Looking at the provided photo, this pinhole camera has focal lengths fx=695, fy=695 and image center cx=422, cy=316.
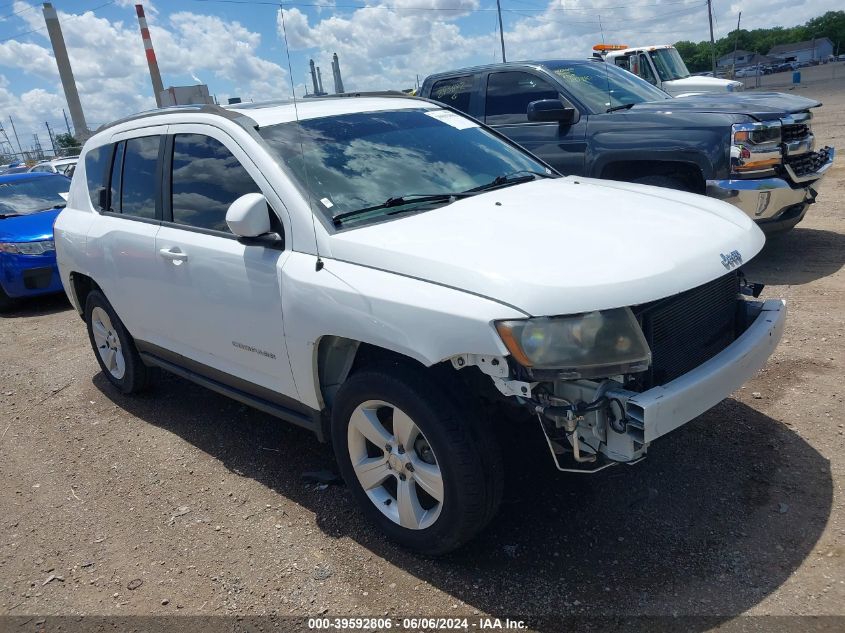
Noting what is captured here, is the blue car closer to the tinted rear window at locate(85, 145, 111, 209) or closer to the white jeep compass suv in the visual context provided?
the tinted rear window at locate(85, 145, 111, 209)

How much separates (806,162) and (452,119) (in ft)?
13.1

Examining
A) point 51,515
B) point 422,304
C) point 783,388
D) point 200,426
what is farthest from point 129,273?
point 783,388

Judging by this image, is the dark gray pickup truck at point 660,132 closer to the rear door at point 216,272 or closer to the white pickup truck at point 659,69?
the rear door at point 216,272

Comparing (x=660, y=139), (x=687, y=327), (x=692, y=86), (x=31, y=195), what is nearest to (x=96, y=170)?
(x=687, y=327)

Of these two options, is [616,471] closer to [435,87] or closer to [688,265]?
[688,265]

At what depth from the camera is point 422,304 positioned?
255 centimetres

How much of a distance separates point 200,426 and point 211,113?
2.04 meters

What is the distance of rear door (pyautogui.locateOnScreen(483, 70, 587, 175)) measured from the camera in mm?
6723

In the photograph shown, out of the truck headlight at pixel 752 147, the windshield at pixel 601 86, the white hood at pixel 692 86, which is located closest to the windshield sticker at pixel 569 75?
the windshield at pixel 601 86

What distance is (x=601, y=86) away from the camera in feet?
23.7

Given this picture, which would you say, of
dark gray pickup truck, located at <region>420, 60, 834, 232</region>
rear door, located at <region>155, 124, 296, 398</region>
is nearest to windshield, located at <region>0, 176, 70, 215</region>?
dark gray pickup truck, located at <region>420, 60, 834, 232</region>

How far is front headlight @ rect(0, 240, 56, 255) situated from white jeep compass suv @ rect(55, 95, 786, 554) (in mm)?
4723

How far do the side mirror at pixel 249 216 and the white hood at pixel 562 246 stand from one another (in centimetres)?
38

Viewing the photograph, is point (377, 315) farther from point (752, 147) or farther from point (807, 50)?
point (807, 50)
